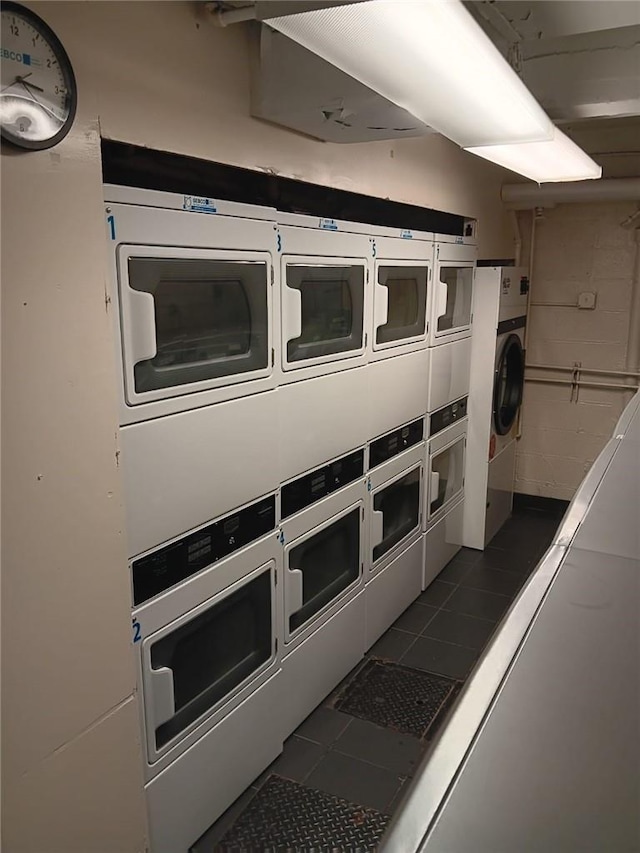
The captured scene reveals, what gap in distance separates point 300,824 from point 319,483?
135 cm

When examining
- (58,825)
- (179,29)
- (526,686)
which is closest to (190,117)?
(179,29)

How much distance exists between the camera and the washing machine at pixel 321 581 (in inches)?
113

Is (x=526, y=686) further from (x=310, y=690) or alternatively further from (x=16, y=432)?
(x=310, y=690)

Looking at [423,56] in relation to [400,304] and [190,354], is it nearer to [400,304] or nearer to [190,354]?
[190,354]

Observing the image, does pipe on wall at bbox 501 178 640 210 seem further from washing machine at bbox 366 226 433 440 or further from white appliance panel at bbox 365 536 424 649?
white appliance panel at bbox 365 536 424 649

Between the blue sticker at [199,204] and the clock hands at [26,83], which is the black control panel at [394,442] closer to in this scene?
the blue sticker at [199,204]

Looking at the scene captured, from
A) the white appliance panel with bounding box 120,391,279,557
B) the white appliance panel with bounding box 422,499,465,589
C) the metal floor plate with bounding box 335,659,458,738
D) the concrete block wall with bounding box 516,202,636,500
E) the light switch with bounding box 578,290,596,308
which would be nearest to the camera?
the white appliance panel with bounding box 120,391,279,557

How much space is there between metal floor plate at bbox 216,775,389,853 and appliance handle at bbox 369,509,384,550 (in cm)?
127

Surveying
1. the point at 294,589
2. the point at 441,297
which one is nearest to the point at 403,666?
the point at 294,589

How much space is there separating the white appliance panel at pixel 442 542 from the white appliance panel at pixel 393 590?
12 centimetres

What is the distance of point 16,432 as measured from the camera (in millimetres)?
1591

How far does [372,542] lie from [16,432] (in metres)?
2.33

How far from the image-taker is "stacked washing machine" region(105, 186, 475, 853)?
205 cm

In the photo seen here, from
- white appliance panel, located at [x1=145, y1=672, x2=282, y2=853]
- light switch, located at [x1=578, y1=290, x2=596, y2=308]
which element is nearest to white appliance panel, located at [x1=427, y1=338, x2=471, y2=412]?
light switch, located at [x1=578, y1=290, x2=596, y2=308]
